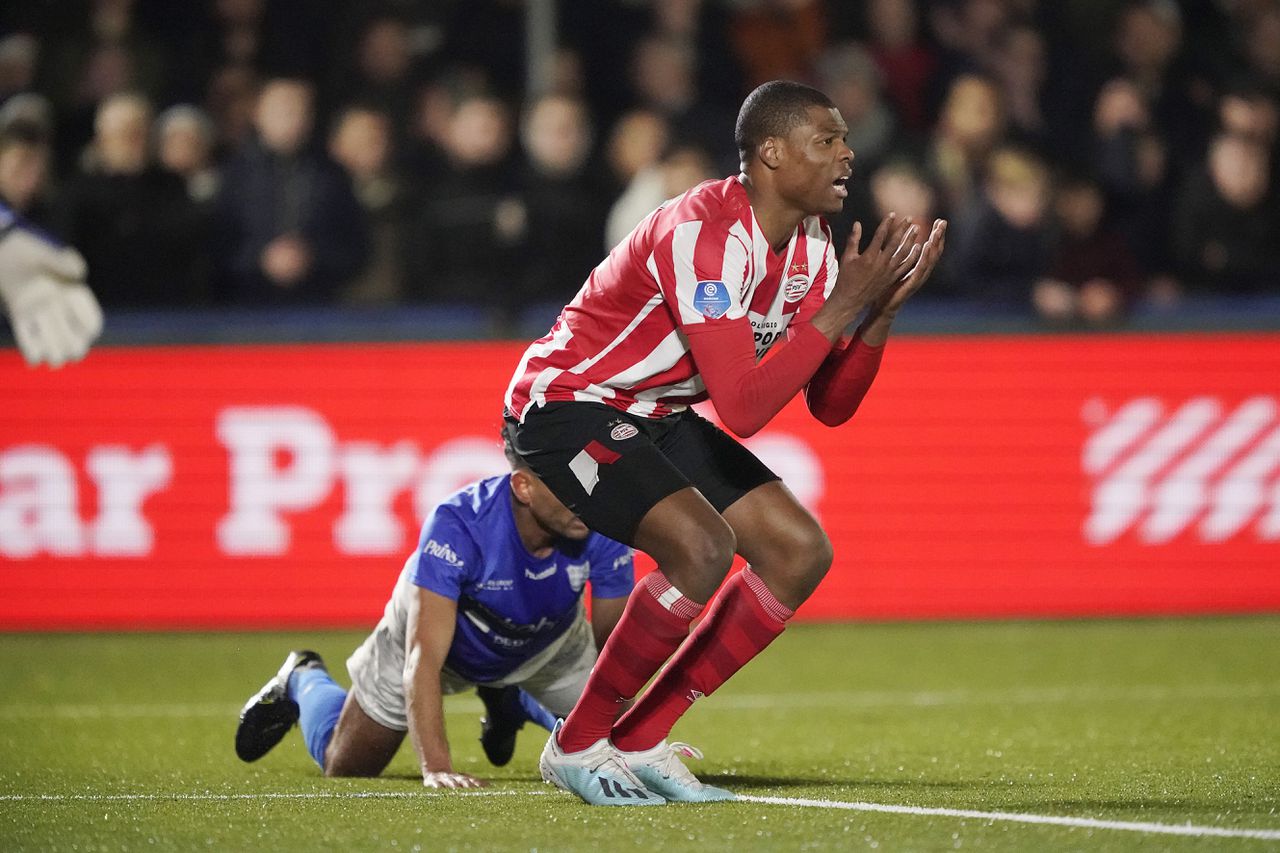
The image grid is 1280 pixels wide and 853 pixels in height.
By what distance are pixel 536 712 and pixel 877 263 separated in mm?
2379

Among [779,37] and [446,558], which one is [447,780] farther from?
[779,37]

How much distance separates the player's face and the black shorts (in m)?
0.74

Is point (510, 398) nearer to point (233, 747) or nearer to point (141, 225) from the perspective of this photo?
point (233, 747)

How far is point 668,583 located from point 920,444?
5.60 m

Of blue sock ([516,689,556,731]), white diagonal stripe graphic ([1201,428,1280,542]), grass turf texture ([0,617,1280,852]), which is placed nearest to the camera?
grass turf texture ([0,617,1280,852])

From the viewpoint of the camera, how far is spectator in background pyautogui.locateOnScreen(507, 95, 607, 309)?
10.6m

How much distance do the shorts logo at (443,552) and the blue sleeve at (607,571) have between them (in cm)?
48

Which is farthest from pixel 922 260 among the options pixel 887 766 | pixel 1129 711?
pixel 1129 711

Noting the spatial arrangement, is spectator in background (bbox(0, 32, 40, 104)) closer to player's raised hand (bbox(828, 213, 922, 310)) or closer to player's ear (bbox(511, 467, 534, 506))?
player's ear (bbox(511, 467, 534, 506))

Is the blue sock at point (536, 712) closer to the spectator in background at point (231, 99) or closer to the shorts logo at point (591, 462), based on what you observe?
the shorts logo at point (591, 462)

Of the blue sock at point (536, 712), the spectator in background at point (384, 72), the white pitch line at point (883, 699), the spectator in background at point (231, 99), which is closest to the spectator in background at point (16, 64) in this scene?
the spectator in background at point (231, 99)

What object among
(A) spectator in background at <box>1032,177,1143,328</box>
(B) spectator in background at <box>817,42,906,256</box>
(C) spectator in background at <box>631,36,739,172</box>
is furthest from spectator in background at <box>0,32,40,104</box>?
(A) spectator in background at <box>1032,177,1143,328</box>

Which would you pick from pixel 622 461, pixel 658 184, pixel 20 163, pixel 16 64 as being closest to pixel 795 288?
pixel 622 461

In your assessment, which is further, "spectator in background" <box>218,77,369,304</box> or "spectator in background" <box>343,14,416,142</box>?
"spectator in background" <box>343,14,416,142</box>
